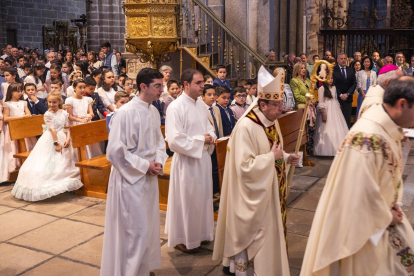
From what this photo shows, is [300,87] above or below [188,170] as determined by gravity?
above

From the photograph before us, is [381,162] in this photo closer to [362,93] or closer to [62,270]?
[62,270]

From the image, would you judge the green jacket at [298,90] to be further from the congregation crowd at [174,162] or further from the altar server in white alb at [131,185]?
the altar server in white alb at [131,185]

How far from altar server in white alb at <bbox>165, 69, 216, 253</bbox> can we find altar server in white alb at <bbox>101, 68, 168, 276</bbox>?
29.8 inches

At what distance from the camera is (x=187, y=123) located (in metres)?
4.64

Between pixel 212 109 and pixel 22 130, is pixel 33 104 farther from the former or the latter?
pixel 212 109

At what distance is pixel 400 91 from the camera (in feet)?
7.97

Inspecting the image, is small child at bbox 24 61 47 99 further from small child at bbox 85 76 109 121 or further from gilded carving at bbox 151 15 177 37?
gilded carving at bbox 151 15 177 37

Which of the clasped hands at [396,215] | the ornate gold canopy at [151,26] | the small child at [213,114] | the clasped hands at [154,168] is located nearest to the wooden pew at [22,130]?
the ornate gold canopy at [151,26]

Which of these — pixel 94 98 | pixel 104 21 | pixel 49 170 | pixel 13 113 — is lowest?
pixel 49 170

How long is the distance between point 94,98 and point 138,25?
168 centimetres

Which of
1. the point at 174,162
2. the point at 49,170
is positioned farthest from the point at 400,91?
the point at 49,170

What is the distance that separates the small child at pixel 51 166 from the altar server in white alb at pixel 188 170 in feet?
7.21

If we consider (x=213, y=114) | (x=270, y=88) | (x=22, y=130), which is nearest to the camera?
(x=270, y=88)

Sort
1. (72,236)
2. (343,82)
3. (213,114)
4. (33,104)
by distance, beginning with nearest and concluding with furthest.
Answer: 1. (72,236)
2. (213,114)
3. (33,104)
4. (343,82)
